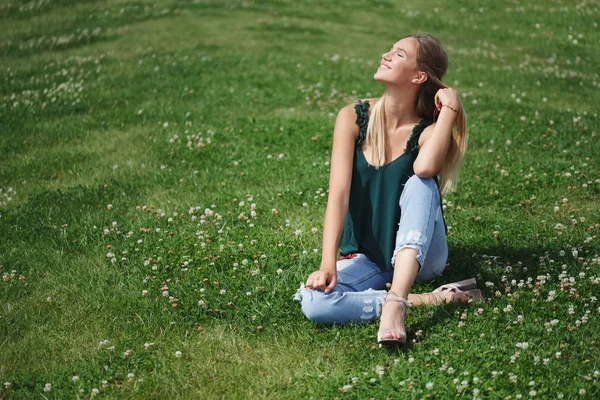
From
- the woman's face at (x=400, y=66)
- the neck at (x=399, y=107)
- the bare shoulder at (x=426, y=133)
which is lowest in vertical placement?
the bare shoulder at (x=426, y=133)

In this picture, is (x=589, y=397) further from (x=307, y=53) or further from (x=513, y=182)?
(x=307, y=53)

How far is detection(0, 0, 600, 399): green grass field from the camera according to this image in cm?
566

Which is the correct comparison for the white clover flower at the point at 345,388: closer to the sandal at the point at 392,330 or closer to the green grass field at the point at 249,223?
the green grass field at the point at 249,223

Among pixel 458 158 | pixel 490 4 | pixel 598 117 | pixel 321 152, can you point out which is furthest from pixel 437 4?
pixel 458 158

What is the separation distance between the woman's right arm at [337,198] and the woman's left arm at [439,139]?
2.09 ft

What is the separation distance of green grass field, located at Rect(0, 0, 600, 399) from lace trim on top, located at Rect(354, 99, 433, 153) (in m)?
1.34

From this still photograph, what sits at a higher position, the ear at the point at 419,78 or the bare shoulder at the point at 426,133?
the ear at the point at 419,78

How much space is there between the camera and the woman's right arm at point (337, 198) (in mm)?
6109

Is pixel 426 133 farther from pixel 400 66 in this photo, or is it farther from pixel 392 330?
pixel 392 330

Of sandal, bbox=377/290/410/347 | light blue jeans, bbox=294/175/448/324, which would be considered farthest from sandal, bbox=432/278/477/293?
sandal, bbox=377/290/410/347

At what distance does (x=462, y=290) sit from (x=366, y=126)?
1.73 metres

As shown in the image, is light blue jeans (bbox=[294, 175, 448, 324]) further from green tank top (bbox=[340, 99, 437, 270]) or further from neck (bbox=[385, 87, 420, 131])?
neck (bbox=[385, 87, 420, 131])

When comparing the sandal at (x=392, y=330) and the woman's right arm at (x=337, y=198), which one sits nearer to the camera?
the sandal at (x=392, y=330)

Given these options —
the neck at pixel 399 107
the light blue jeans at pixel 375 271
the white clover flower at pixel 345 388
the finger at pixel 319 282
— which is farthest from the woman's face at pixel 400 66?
the white clover flower at pixel 345 388
